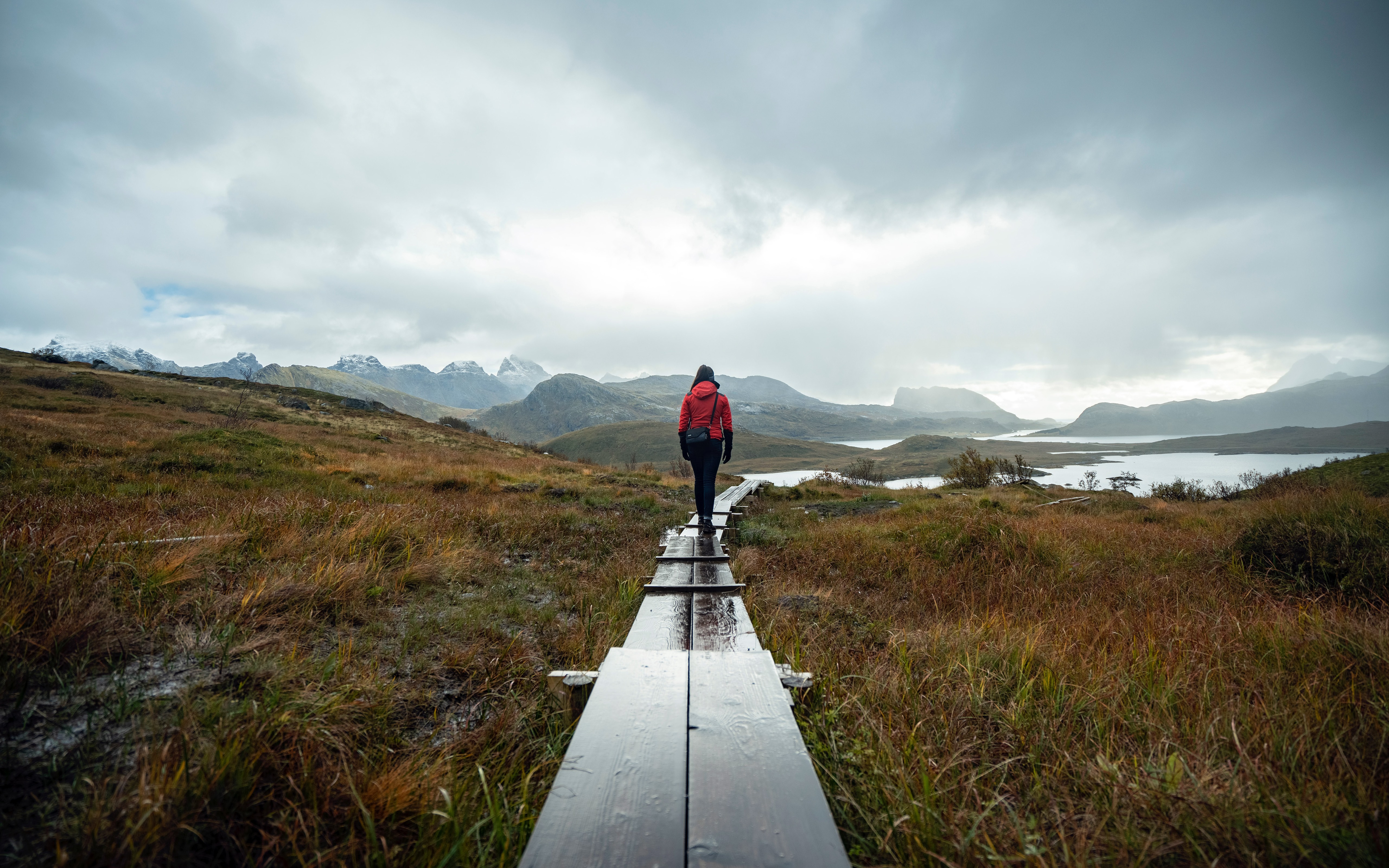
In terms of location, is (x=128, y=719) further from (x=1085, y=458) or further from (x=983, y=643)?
(x=1085, y=458)

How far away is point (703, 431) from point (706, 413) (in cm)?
33

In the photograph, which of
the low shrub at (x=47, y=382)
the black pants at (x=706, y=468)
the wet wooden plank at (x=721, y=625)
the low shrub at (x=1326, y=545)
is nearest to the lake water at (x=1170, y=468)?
the black pants at (x=706, y=468)

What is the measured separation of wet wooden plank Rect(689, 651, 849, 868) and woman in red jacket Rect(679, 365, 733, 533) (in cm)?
538

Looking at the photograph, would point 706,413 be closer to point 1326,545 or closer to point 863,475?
point 1326,545

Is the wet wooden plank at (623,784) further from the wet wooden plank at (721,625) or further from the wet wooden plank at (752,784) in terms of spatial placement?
the wet wooden plank at (721,625)

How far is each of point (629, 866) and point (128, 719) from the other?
2.21 meters

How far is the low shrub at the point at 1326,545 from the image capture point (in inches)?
192

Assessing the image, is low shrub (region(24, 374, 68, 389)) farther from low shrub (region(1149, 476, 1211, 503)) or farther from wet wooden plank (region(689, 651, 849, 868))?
low shrub (region(1149, 476, 1211, 503))

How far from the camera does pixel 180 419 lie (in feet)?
67.7

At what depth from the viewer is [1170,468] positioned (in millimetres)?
92500

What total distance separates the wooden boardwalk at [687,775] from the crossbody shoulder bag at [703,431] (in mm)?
4859

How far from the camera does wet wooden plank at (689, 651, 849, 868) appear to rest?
1.63 m

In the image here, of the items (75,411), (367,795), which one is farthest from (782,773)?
(75,411)

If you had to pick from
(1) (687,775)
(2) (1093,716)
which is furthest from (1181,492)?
(1) (687,775)
